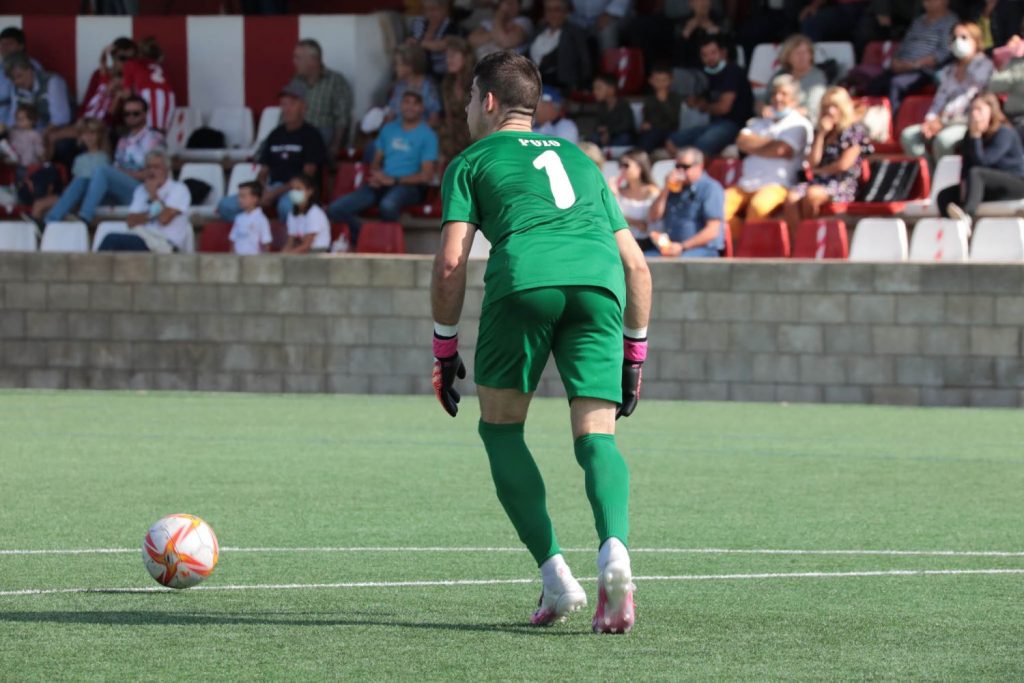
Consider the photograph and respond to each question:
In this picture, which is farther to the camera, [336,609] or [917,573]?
[917,573]

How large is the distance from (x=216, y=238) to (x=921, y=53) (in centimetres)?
677

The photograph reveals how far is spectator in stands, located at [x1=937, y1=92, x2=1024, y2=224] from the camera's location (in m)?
15.3

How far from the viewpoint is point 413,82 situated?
60.9 feet

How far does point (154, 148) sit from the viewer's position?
18891 millimetres

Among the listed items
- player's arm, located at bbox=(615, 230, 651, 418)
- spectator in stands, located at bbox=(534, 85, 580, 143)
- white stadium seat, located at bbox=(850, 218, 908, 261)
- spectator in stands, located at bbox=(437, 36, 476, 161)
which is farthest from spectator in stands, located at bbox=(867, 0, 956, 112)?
player's arm, located at bbox=(615, 230, 651, 418)

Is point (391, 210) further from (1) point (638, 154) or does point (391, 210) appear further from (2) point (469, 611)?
(2) point (469, 611)

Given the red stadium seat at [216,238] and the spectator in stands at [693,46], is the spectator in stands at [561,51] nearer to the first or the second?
the spectator in stands at [693,46]

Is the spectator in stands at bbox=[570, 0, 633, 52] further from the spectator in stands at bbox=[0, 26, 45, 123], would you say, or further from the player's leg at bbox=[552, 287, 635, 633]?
the player's leg at bbox=[552, 287, 635, 633]

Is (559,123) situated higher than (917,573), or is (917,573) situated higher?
(559,123)

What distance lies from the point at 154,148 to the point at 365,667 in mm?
14972

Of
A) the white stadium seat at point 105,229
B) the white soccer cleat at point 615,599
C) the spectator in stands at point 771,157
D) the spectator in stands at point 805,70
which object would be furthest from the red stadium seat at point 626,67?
the white soccer cleat at point 615,599

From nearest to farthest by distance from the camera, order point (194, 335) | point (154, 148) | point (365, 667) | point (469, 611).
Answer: point (365, 667), point (469, 611), point (194, 335), point (154, 148)

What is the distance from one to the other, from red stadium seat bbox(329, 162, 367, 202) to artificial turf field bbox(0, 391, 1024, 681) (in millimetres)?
5004

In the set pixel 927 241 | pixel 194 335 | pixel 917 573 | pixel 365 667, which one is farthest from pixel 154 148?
pixel 365 667
